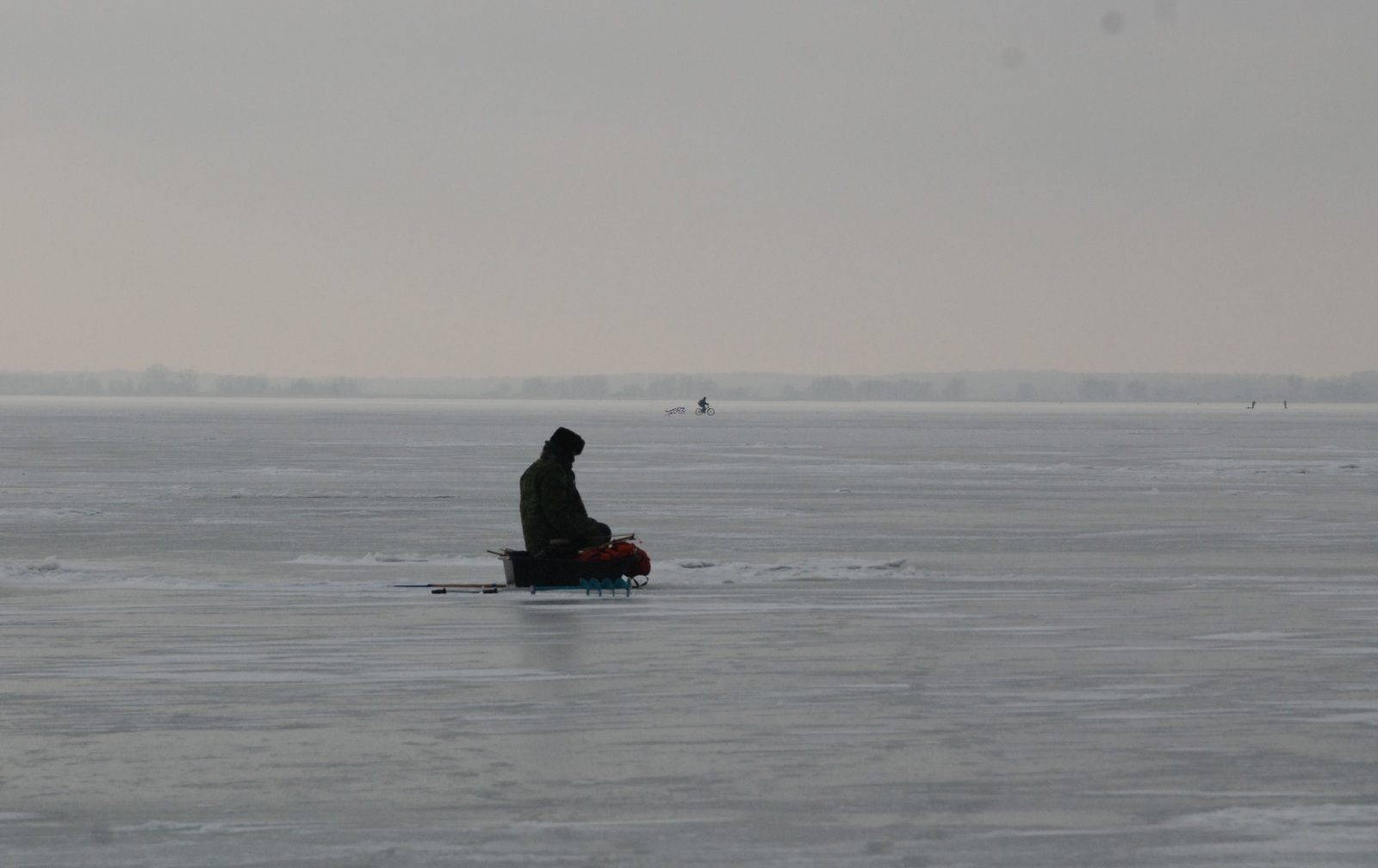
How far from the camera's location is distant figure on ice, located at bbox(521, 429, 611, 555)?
596 inches

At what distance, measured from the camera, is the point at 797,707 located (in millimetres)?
9273

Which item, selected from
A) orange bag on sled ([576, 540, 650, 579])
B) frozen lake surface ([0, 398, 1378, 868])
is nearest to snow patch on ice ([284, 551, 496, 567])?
frozen lake surface ([0, 398, 1378, 868])

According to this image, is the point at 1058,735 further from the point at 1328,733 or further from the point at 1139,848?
the point at 1139,848

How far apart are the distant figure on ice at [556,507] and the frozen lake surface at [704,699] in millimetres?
767

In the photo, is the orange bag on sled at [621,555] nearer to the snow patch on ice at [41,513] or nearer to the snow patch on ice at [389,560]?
the snow patch on ice at [389,560]

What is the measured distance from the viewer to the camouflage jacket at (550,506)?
15211 mm

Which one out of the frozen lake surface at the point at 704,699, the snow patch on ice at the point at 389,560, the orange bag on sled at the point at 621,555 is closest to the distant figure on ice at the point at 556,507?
the orange bag on sled at the point at 621,555

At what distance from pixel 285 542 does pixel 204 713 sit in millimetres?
12237

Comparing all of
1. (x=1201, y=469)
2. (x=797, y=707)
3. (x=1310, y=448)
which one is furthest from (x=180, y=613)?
(x=1310, y=448)

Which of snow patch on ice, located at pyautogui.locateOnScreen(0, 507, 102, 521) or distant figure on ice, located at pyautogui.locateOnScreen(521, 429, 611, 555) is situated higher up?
distant figure on ice, located at pyautogui.locateOnScreen(521, 429, 611, 555)

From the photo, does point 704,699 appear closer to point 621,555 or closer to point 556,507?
point 621,555

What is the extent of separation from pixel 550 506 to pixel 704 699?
593 cm

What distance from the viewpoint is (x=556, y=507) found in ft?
50.4

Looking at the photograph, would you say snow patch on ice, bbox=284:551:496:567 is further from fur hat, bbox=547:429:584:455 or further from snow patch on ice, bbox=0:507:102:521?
snow patch on ice, bbox=0:507:102:521
